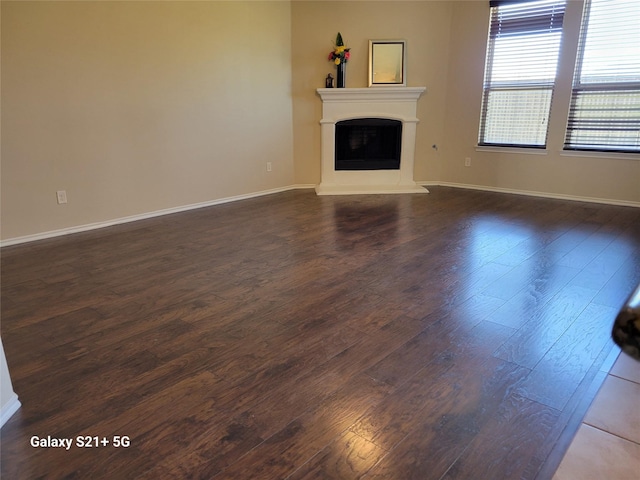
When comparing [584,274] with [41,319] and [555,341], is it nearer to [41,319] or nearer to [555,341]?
[555,341]

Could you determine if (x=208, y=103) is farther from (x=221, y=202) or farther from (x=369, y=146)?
(x=369, y=146)

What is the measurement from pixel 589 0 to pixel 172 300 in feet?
17.0

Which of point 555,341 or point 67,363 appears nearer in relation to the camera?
point 67,363

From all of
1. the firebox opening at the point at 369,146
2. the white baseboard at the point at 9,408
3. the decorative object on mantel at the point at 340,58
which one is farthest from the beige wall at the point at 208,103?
the white baseboard at the point at 9,408

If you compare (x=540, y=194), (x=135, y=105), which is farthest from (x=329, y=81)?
(x=540, y=194)

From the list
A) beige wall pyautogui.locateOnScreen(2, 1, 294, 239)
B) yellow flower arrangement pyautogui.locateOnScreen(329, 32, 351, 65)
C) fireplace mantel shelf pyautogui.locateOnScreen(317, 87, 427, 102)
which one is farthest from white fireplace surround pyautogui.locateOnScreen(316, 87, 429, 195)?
beige wall pyautogui.locateOnScreen(2, 1, 294, 239)

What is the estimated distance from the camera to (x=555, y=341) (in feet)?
6.66

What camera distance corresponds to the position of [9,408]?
1.54m

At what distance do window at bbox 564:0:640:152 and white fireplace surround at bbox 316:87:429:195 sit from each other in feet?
5.94

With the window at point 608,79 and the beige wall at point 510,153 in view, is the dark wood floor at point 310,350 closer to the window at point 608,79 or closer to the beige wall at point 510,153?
the beige wall at point 510,153

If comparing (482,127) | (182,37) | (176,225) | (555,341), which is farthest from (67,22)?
(482,127)

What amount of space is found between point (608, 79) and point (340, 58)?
3003 mm

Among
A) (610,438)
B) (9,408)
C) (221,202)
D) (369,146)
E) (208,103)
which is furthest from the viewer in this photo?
(369,146)

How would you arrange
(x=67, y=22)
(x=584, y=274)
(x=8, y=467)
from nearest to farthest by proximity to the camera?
1. (x=8, y=467)
2. (x=584, y=274)
3. (x=67, y=22)
